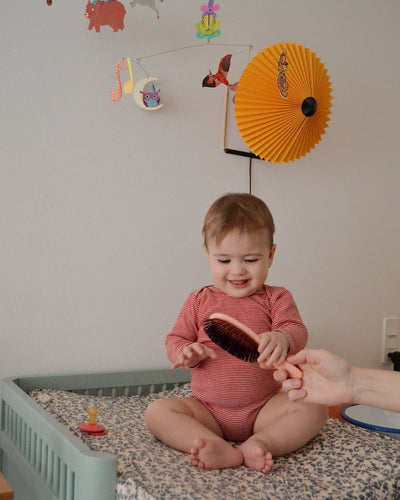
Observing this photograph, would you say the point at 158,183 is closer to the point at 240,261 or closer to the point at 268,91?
the point at 268,91

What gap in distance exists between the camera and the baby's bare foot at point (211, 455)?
1.06 m

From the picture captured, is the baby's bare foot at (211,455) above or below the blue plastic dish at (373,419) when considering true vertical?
above

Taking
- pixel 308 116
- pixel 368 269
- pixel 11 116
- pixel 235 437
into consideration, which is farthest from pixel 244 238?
pixel 368 269

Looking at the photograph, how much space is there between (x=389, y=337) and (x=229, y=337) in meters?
1.07

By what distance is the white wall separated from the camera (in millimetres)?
1518

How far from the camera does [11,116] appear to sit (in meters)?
1.49

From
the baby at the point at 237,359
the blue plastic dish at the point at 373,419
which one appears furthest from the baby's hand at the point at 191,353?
the blue plastic dish at the point at 373,419

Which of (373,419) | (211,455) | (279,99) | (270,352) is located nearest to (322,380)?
(270,352)

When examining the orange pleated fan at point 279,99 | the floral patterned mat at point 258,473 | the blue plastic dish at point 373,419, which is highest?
the orange pleated fan at point 279,99

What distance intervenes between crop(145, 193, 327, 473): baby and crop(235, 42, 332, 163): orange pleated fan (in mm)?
321

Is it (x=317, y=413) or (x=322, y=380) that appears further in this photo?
(x=317, y=413)

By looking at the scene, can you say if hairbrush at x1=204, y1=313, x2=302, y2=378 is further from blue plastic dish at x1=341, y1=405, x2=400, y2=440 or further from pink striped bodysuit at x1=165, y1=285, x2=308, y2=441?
blue plastic dish at x1=341, y1=405, x2=400, y2=440

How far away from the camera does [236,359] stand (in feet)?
4.23

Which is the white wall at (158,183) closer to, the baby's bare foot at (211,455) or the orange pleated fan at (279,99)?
the orange pleated fan at (279,99)
